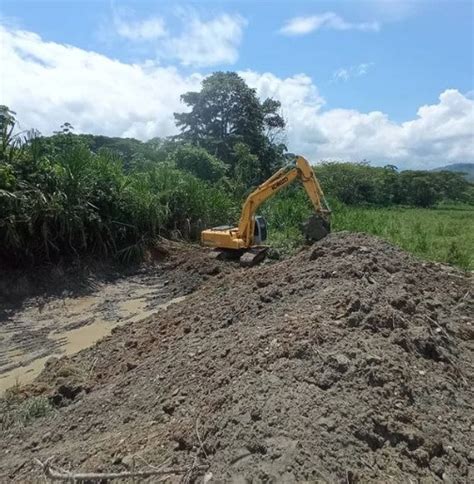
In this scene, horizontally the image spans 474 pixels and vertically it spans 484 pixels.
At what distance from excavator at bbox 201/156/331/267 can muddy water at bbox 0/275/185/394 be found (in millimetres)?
1398

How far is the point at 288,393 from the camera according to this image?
2920mm

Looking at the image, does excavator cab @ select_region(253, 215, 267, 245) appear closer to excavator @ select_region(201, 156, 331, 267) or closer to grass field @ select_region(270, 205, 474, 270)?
excavator @ select_region(201, 156, 331, 267)

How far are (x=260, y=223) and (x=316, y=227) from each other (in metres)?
1.06

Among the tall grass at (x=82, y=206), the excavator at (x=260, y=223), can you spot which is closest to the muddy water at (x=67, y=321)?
the tall grass at (x=82, y=206)

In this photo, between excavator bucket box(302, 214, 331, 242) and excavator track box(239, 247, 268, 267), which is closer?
excavator track box(239, 247, 268, 267)

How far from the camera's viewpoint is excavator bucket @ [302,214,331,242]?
9.57 metres

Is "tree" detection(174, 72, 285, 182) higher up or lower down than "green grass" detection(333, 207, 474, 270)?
higher up

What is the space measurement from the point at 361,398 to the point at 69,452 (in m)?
1.76

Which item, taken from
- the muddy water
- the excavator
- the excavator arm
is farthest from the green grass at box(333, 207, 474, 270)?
the muddy water

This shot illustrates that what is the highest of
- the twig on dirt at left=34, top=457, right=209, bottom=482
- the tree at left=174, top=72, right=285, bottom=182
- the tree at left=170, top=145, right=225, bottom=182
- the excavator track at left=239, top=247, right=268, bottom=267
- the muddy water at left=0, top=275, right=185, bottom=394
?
the tree at left=174, top=72, right=285, bottom=182

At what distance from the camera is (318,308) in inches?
167

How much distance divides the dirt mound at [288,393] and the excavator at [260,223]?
3.95 m

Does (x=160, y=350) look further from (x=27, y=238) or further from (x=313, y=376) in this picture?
(x=27, y=238)

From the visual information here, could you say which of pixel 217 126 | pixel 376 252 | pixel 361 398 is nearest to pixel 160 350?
pixel 361 398
